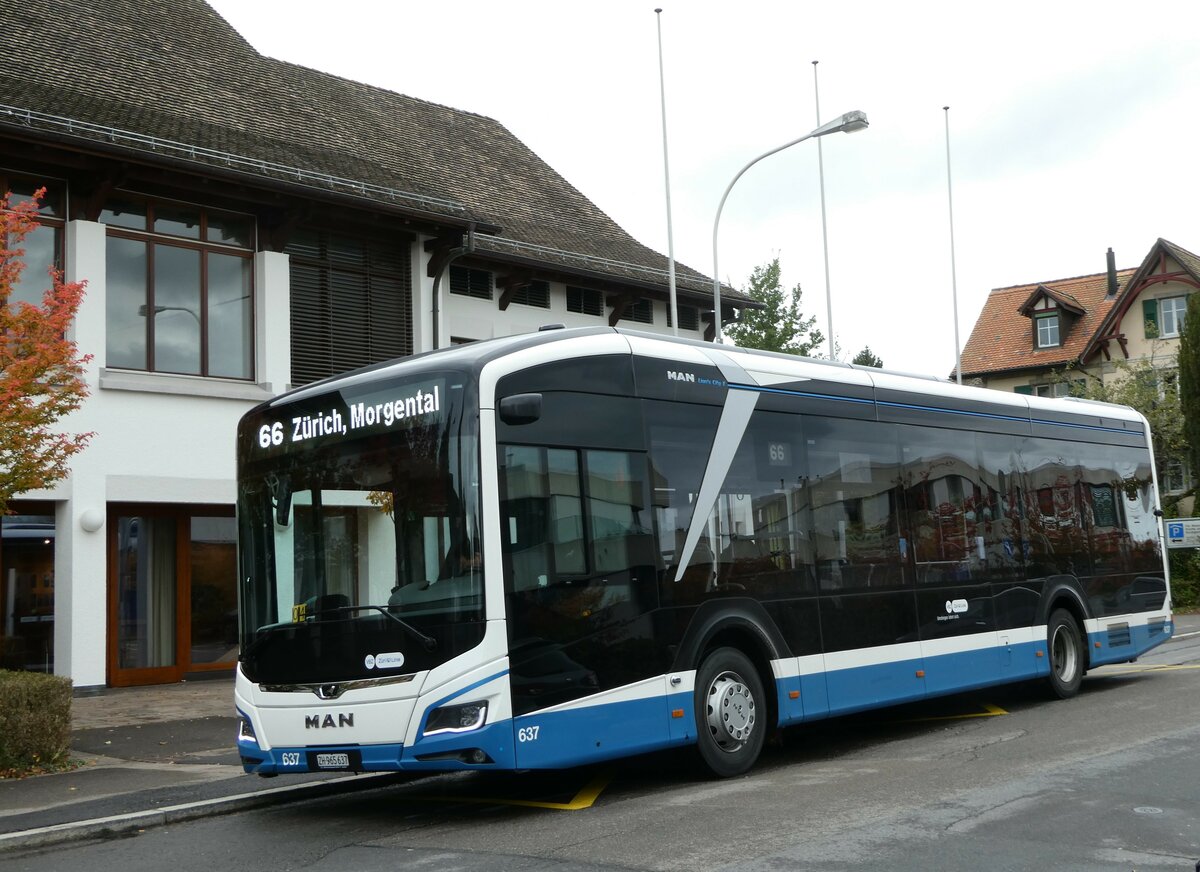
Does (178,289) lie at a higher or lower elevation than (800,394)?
higher

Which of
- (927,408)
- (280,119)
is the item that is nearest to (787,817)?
(927,408)

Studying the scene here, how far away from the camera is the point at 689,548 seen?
32.2 ft

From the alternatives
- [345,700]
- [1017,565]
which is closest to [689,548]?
[345,700]

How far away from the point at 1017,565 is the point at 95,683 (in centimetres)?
1225

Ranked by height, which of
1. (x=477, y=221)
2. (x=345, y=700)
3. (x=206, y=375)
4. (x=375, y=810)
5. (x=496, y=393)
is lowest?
(x=375, y=810)

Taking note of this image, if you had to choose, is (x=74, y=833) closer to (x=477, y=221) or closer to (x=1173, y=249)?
(x=477, y=221)

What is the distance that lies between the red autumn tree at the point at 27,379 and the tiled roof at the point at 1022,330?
49.3m

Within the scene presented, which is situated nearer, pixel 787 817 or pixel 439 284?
pixel 787 817

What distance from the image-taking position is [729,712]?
994 centimetres

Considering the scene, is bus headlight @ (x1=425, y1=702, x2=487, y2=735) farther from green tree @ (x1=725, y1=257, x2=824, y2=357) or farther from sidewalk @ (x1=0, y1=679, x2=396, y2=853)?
green tree @ (x1=725, y1=257, x2=824, y2=357)

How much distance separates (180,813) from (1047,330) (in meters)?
54.4

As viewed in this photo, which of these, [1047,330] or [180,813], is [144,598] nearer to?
[180,813]

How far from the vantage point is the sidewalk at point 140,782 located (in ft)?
30.4

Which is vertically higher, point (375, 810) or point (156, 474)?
point (156, 474)
